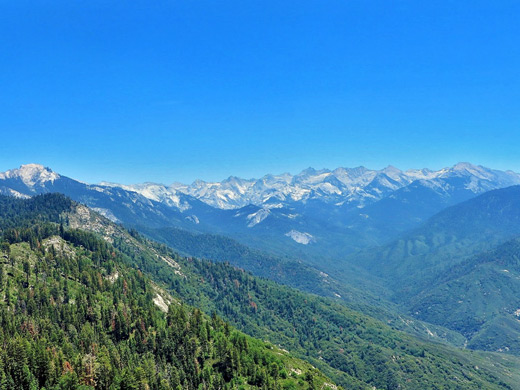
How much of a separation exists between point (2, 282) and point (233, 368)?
120m

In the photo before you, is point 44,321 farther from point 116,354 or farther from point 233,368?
point 233,368

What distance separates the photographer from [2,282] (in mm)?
186125

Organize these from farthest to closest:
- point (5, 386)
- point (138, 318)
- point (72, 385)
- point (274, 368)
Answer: point (138, 318) < point (274, 368) < point (72, 385) < point (5, 386)

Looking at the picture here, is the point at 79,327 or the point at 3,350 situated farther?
the point at 79,327

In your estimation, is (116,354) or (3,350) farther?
(116,354)

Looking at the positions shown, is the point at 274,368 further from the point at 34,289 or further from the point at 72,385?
the point at 34,289

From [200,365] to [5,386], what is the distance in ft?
251

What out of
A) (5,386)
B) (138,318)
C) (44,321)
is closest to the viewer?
(5,386)

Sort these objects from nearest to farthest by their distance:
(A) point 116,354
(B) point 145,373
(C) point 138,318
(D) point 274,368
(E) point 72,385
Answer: (E) point 72,385 → (B) point 145,373 → (A) point 116,354 → (D) point 274,368 → (C) point 138,318

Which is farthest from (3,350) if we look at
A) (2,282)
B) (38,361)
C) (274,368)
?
(274,368)

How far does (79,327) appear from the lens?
557 ft

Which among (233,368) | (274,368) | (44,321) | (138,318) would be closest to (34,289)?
(44,321)

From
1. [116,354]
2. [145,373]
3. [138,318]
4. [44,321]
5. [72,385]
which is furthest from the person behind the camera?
[138,318]

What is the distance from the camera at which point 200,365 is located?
165 metres
